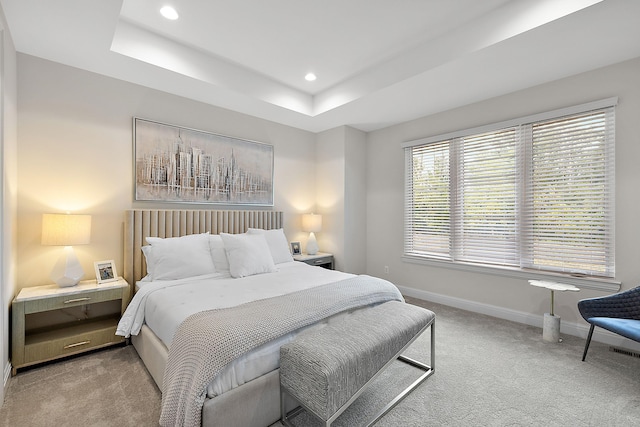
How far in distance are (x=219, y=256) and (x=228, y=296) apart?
3.01ft

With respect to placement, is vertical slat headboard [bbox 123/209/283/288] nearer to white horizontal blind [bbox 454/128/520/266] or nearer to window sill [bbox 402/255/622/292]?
window sill [bbox 402/255/622/292]

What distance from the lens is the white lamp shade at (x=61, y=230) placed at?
7.67 feet

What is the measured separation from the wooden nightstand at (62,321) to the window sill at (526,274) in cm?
355

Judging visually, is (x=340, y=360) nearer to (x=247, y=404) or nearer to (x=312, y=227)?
(x=247, y=404)

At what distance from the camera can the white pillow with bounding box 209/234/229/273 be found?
3.01m

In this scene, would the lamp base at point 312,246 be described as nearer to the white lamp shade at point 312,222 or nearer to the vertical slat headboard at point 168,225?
the white lamp shade at point 312,222

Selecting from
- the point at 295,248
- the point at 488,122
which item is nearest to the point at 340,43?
the point at 488,122

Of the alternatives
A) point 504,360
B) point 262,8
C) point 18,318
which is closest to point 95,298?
point 18,318

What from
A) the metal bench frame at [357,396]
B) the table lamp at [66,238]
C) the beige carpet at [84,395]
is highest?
the table lamp at [66,238]

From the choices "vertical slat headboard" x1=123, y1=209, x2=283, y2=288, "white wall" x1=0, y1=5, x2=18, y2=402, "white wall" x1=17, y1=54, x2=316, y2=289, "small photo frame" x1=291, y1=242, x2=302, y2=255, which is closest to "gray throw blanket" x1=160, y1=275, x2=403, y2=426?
"white wall" x1=0, y1=5, x2=18, y2=402

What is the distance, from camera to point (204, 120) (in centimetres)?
355

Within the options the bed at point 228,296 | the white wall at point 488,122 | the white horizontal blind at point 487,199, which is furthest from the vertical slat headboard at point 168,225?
the white horizontal blind at point 487,199

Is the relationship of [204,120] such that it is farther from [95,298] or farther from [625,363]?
[625,363]

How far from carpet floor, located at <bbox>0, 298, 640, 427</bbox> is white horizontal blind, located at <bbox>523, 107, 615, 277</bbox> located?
83 centimetres
